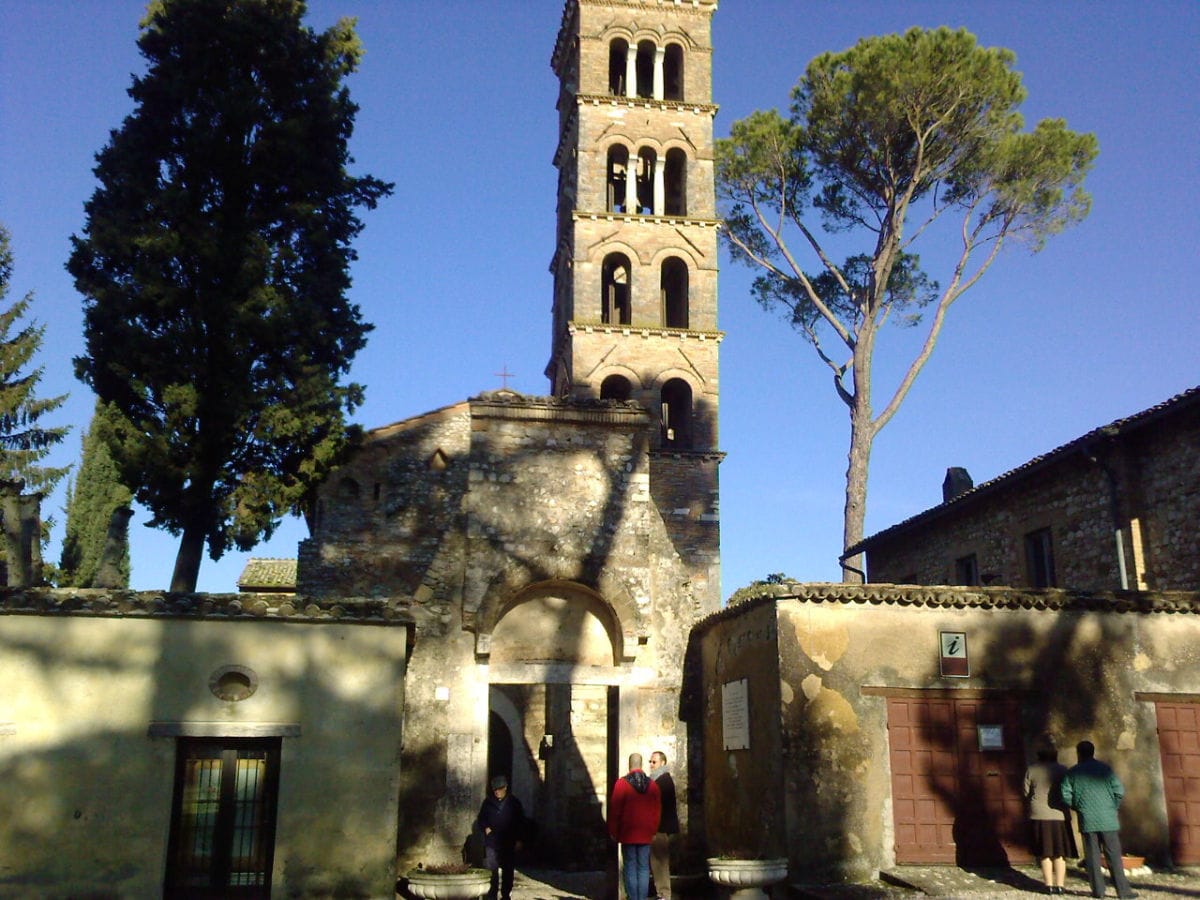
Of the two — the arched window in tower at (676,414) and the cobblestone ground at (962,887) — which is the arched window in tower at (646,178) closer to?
the arched window in tower at (676,414)

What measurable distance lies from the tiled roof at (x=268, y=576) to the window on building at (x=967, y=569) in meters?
13.3

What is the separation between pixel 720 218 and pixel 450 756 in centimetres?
1897

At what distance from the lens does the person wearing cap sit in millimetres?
11492

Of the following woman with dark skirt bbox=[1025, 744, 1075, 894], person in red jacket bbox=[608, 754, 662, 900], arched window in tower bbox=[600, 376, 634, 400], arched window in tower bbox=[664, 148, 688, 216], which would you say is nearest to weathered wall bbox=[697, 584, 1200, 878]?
woman with dark skirt bbox=[1025, 744, 1075, 894]

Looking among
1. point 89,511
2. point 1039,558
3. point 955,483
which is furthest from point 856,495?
point 89,511

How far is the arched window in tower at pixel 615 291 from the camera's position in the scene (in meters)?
29.1

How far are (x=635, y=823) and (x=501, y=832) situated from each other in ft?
6.07

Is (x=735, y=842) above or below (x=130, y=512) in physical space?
below

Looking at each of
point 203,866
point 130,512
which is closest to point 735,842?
point 203,866

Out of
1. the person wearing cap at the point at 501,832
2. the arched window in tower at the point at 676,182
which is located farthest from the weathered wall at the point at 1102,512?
the arched window in tower at the point at 676,182

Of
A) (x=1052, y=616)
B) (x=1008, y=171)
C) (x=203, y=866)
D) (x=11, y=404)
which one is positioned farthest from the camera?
(x=1008, y=171)

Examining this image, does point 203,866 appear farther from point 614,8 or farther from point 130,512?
point 614,8

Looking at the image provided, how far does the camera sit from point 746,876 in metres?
10.8

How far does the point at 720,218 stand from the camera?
29.4 meters
